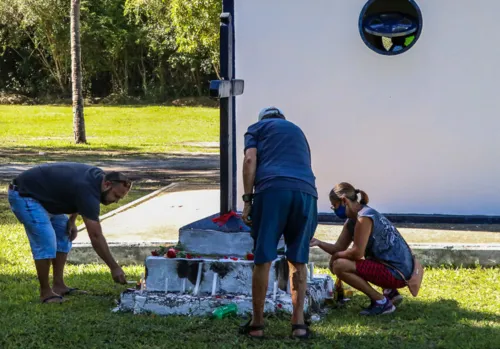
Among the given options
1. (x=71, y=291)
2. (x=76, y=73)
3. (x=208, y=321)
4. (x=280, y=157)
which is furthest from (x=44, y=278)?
(x=76, y=73)

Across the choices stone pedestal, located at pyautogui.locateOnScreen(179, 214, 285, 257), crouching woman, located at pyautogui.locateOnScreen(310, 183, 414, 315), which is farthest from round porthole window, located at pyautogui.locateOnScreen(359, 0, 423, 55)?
stone pedestal, located at pyautogui.locateOnScreen(179, 214, 285, 257)

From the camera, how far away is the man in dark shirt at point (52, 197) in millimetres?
6426

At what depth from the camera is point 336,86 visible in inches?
388

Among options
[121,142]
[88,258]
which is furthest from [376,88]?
[121,142]

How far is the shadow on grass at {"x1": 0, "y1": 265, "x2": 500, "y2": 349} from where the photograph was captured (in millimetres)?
5660

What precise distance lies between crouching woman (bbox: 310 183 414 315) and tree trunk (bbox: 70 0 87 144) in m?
18.1

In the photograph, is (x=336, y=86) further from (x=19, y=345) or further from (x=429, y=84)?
(x=19, y=345)

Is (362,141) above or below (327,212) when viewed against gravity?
above

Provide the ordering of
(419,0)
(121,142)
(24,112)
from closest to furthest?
(419,0) < (121,142) < (24,112)

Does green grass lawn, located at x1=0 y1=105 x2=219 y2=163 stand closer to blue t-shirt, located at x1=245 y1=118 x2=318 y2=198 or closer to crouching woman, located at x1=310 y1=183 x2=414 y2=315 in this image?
crouching woman, located at x1=310 y1=183 x2=414 y2=315

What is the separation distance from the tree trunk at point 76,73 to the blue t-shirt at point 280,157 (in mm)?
18492

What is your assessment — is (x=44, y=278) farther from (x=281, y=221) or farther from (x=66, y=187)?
(x=281, y=221)

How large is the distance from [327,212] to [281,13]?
2.29 m

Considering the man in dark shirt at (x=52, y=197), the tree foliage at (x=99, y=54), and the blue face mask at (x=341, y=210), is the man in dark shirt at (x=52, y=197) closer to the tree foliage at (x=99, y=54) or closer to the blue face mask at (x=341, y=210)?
the blue face mask at (x=341, y=210)
